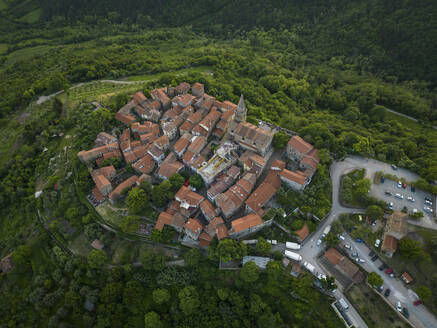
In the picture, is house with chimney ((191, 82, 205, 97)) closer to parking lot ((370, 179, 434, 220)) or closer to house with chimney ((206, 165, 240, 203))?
house with chimney ((206, 165, 240, 203))

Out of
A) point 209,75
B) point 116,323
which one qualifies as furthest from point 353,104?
point 116,323

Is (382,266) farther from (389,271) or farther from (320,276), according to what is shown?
(320,276)

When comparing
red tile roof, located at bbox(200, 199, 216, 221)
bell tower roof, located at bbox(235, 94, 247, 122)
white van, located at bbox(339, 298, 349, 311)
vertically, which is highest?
bell tower roof, located at bbox(235, 94, 247, 122)

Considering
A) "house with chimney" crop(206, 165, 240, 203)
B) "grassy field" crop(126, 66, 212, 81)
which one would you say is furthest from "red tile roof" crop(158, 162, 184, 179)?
"grassy field" crop(126, 66, 212, 81)

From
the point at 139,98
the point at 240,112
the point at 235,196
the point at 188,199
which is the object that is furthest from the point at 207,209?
the point at 139,98

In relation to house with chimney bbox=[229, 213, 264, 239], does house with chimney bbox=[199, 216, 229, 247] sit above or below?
below

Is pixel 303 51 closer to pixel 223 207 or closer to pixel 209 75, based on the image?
pixel 209 75
